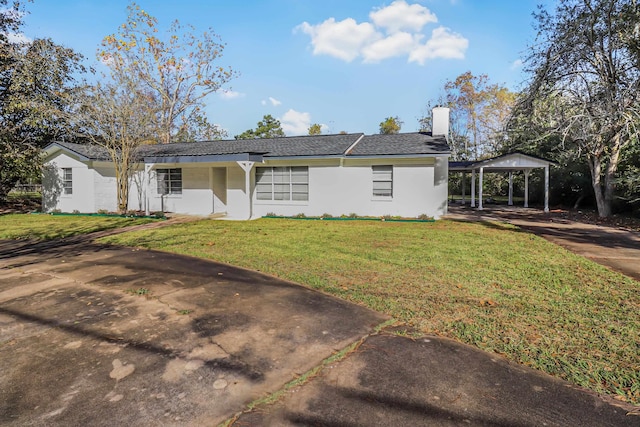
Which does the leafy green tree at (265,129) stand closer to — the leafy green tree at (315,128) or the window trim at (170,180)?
the leafy green tree at (315,128)

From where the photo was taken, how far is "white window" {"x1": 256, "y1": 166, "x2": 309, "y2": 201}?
50.7 feet

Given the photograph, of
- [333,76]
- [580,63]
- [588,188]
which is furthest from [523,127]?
[333,76]

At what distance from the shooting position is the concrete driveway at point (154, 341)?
2.62 meters

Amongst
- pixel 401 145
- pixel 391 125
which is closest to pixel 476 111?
pixel 391 125

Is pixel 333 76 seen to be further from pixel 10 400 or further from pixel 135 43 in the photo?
pixel 10 400

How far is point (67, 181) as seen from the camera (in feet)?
58.0

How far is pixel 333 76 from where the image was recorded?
27.6 metres

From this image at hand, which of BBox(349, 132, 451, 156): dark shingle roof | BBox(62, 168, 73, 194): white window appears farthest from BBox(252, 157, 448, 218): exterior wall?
BBox(62, 168, 73, 194): white window

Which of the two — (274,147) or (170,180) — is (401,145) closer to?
(274,147)

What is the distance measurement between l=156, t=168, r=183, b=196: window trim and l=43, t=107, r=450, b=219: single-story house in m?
0.05

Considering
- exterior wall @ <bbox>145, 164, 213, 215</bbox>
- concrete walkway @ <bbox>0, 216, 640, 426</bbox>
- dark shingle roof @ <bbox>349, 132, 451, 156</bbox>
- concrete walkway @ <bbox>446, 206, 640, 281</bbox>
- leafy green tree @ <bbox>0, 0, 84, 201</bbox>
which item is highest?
leafy green tree @ <bbox>0, 0, 84, 201</bbox>

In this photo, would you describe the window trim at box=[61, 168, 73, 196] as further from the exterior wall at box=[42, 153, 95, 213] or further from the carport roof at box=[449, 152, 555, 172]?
the carport roof at box=[449, 152, 555, 172]

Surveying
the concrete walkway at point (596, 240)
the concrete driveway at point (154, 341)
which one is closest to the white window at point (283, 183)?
the concrete walkway at point (596, 240)

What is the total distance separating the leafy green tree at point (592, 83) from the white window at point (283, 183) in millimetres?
9648
